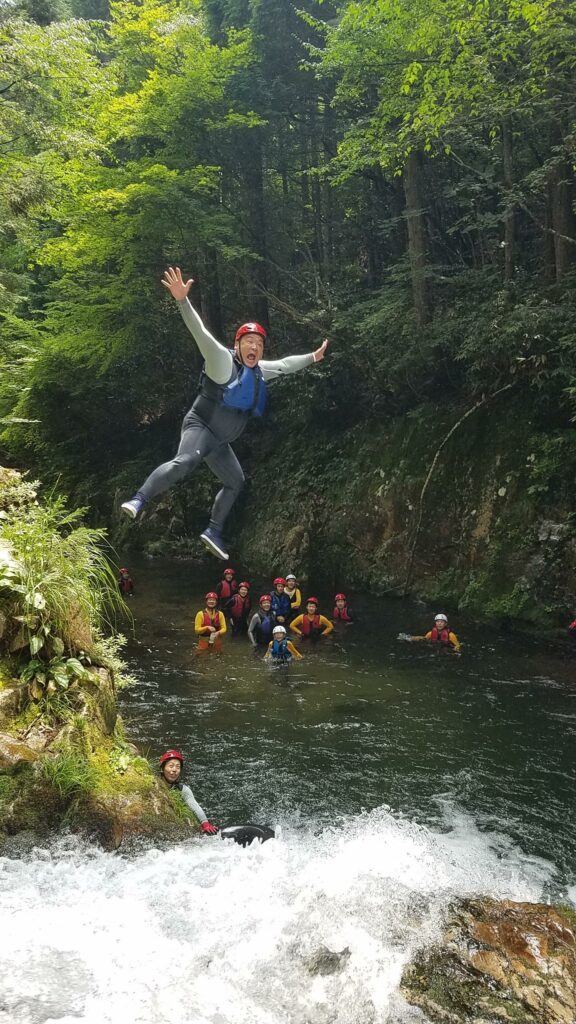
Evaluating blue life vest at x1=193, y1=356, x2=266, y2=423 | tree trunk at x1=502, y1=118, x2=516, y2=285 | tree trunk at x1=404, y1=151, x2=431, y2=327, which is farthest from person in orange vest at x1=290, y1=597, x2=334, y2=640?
blue life vest at x1=193, y1=356, x2=266, y2=423

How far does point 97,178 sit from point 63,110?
10.9ft

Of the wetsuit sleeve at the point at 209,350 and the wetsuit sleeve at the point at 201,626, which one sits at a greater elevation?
the wetsuit sleeve at the point at 209,350

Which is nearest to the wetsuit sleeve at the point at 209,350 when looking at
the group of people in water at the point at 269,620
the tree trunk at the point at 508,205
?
the group of people in water at the point at 269,620

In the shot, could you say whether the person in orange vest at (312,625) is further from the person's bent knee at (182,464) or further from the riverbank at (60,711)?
the person's bent knee at (182,464)

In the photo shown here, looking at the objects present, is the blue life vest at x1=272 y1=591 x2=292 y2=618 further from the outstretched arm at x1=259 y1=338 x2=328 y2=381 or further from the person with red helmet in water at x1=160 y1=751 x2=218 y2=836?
the outstretched arm at x1=259 y1=338 x2=328 y2=381

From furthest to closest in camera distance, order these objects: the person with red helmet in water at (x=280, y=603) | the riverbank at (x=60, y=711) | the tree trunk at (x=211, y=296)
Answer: the tree trunk at (x=211, y=296) < the person with red helmet in water at (x=280, y=603) < the riverbank at (x=60, y=711)

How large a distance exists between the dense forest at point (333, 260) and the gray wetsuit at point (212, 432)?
640 cm

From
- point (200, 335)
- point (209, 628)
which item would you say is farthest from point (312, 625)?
point (200, 335)

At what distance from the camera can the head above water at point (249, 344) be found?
16.6 feet

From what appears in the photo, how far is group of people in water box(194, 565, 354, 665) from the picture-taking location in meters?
11.9

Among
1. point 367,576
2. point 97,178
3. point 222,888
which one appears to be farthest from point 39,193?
point 222,888

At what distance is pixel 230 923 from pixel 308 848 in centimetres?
132

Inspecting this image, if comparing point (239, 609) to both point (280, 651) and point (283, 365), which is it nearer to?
point (280, 651)

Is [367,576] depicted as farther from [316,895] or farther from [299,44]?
[299,44]
